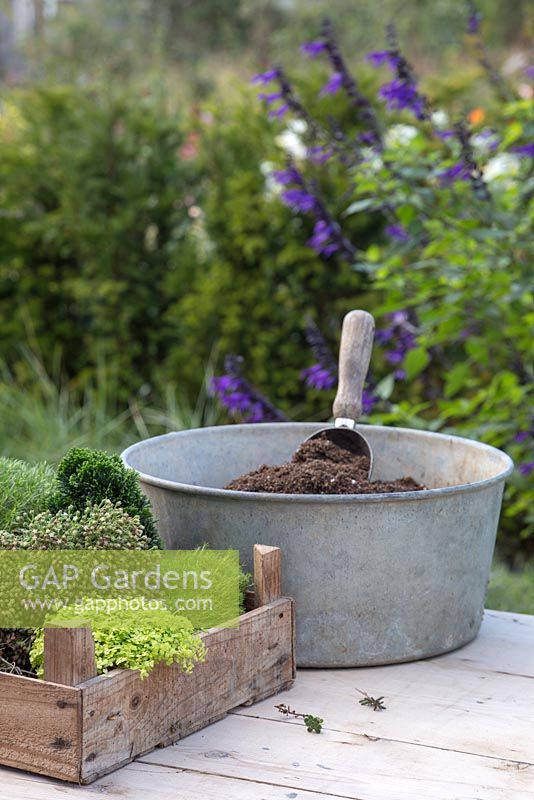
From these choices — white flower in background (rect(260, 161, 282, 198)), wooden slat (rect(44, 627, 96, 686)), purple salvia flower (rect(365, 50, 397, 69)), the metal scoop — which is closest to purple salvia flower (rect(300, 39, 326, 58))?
purple salvia flower (rect(365, 50, 397, 69))

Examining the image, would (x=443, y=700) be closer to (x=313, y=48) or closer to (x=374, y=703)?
(x=374, y=703)

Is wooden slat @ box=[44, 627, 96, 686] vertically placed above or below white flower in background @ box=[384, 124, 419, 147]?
below

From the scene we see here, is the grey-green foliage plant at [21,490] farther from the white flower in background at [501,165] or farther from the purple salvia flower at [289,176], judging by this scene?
the white flower in background at [501,165]

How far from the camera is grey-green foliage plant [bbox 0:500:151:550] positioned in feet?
4.31

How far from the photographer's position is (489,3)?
49.6ft

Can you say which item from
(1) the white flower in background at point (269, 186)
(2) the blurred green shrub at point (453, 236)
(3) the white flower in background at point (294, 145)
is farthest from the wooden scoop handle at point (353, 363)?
(1) the white flower in background at point (269, 186)

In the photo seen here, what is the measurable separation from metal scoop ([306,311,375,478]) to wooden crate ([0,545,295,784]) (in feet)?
1.79

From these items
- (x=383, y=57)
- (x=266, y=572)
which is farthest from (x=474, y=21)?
(x=266, y=572)

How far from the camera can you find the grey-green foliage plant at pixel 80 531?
1313 millimetres

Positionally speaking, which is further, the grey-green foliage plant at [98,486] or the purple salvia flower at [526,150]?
the purple salvia flower at [526,150]

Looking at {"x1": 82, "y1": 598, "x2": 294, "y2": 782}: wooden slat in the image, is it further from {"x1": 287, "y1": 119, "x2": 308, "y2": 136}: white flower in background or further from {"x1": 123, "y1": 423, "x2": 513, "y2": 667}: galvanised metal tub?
{"x1": 287, "y1": 119, "x2": 308, "y2": 136}: white flower in background

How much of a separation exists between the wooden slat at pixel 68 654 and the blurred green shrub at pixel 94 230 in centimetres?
303

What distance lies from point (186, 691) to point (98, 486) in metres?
0.30

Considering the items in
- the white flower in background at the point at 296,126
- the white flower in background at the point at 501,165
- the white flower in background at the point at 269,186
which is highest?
the white flower in background at the point at 296,126
